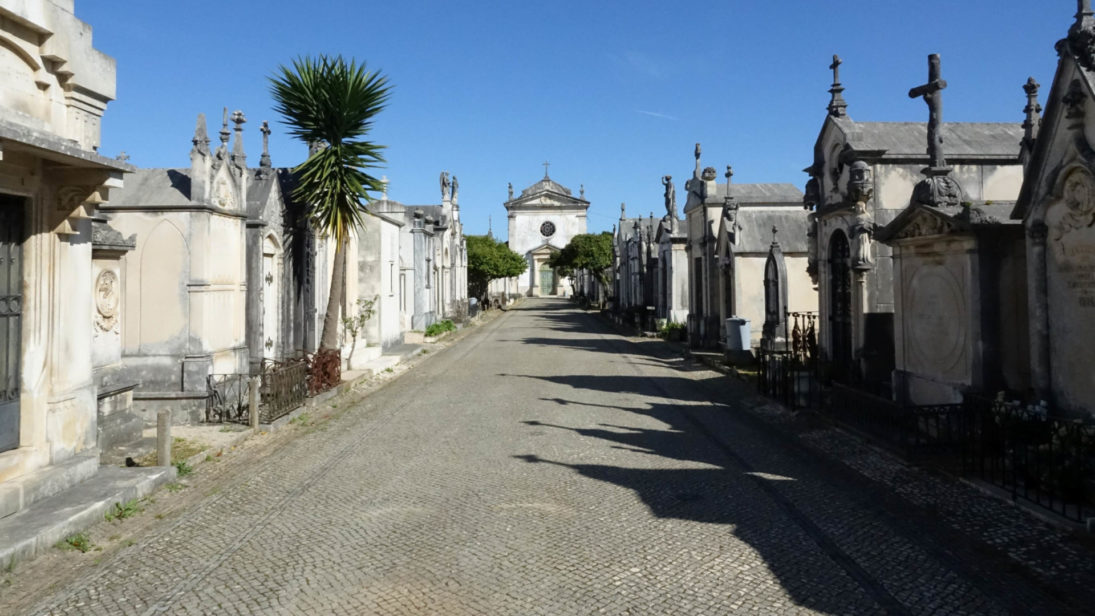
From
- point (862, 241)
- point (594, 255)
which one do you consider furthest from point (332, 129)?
point (594, 255)

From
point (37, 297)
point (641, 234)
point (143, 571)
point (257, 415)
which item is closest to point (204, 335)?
point (257, 415)

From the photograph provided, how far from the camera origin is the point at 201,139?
11.2 meters

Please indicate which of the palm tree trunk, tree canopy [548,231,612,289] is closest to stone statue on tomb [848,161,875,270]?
the palm tree trunk

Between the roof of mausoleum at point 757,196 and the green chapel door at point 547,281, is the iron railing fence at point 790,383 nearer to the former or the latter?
the roof of mausoleum at point 757,196

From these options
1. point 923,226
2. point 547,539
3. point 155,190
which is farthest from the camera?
point 155,190

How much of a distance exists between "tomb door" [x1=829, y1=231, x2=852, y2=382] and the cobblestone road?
447 centimetres

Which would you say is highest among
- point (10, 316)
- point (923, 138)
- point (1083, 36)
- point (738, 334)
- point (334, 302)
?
point (923, 138)

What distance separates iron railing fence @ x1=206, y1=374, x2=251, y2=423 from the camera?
11352 millimetres

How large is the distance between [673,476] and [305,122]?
1097 cm

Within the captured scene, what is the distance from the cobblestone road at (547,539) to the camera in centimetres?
483

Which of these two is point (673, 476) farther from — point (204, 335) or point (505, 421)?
point (204, 335)

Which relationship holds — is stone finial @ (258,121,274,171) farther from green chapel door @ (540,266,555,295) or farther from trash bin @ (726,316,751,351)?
green chapel door @ (540,266,555,295)

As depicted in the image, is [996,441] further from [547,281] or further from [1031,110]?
[547,281]

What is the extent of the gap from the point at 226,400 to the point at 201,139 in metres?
4.35
